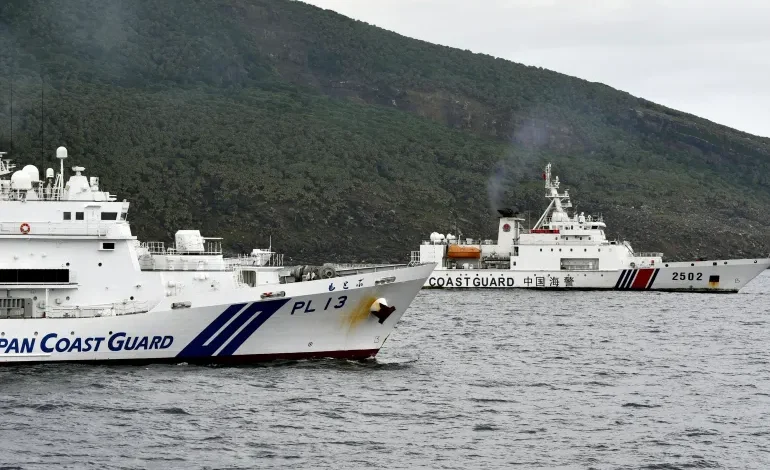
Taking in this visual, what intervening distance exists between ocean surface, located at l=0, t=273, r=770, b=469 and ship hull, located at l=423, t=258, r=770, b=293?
39.3m

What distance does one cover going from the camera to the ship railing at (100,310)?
3719cm

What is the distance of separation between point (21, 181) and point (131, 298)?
4.94 meters

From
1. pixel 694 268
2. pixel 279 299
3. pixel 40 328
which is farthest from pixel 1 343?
pixel 694 268

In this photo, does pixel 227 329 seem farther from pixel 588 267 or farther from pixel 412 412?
pixel 588 267

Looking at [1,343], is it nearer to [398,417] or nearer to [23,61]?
[398,417]

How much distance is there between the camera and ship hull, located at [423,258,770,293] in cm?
8769

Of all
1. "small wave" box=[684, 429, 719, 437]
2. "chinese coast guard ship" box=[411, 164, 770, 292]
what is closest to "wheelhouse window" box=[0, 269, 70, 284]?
"small wave" box=[684, 429, 719, 437]

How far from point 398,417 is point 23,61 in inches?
5706

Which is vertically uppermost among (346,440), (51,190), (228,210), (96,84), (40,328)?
(96,84)

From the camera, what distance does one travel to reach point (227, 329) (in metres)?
37.4

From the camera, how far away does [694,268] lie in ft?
289

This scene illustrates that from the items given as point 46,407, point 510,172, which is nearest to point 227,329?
point 46,407

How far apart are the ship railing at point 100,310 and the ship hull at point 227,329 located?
2.27ft

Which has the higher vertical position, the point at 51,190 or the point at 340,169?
the point at 340,169
